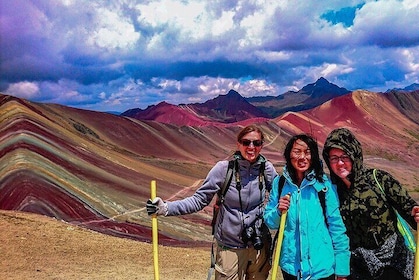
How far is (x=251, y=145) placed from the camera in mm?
2793

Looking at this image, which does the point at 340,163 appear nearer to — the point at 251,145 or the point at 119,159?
the point at 251,145

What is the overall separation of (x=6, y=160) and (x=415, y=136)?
51921 mm

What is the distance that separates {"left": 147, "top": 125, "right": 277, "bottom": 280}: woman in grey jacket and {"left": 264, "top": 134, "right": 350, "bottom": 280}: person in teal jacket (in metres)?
0.32

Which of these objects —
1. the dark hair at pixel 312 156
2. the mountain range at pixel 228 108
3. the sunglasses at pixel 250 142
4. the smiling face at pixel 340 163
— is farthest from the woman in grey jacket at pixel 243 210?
the mountain range at pixel 228 108

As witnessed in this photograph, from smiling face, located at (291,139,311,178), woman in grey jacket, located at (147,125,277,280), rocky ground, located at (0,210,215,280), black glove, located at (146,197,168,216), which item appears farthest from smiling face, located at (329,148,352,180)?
rocky ground, located at (0,210,215,280)

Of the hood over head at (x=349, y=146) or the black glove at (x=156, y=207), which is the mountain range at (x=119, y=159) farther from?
the black glove at (x=156, y=207)

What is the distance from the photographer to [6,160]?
13.4 meters

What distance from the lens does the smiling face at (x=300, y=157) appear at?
97.3 inches

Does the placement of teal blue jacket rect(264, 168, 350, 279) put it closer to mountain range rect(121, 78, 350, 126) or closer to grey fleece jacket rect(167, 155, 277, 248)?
grey fleece jacket rect(167, 155, 277, 248)

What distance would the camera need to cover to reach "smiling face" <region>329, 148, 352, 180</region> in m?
2.45

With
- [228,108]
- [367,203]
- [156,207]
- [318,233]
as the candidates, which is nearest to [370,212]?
[367,203]

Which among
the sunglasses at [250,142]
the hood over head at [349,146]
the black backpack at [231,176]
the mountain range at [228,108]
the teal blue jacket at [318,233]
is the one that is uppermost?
the mountain range at [228,108]

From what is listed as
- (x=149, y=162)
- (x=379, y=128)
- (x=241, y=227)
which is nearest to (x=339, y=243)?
(x=241, y=227)

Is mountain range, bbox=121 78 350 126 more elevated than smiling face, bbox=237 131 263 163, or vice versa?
mountain range, bbox=121 78 350 126
